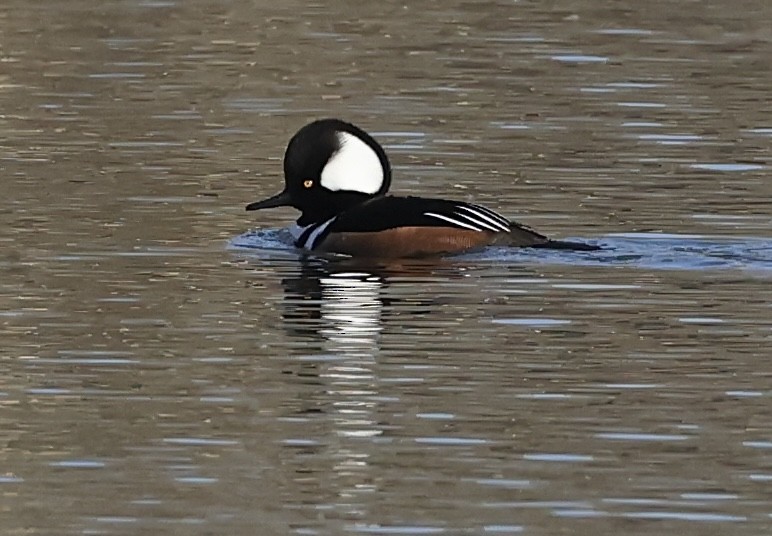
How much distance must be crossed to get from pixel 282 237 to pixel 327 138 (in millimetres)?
693

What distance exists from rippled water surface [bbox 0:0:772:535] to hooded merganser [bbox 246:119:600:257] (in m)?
0.19

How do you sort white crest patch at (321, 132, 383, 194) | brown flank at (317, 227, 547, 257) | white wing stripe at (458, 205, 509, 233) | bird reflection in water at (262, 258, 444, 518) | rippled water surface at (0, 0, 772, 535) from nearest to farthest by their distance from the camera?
rippled water surface at (0, 0, 772, 535) < bird reflection in water at (262, 258, 444, 518) < white wing stripe at (458, 205, 509, 233) < brown flank at (317, 227, 547, 257) < white crest patch at (321, 132, 383, 194)

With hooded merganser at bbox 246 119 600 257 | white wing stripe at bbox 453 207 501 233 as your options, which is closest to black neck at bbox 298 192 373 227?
hooded merganser at bbox 246 119 600 257

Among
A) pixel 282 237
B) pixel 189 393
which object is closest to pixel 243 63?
pixel 282 237

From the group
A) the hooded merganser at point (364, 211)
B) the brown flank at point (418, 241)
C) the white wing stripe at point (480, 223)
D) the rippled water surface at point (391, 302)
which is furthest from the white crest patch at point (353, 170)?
the white wing stripe at point (480, 223)

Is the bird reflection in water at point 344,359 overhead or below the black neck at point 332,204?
below

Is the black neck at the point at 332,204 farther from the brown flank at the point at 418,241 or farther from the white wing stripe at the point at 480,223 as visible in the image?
the white wing stripe at the point at 480,223

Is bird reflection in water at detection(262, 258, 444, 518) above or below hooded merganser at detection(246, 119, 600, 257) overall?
below

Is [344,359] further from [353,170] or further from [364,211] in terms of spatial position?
[353,170]

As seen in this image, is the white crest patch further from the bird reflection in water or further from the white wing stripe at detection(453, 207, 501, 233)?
the white wing stripe at detection(453, 207, 501, 233)

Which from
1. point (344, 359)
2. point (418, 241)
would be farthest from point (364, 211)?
point (344, 359)

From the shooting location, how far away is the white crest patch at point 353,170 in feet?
52.4

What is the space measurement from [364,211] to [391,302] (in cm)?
209

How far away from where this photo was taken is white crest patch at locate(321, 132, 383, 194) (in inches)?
629
